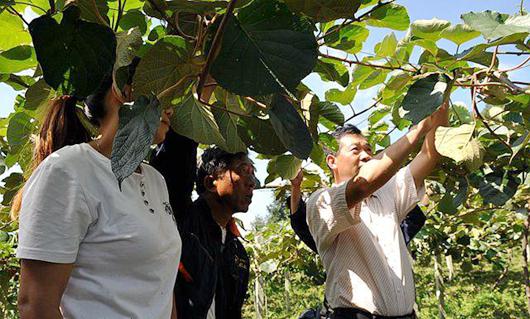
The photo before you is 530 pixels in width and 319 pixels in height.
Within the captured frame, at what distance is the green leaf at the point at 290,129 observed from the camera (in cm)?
50

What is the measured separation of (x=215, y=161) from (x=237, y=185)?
124mm

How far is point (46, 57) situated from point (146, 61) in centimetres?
10

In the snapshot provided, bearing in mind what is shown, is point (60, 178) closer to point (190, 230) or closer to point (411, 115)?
point (411, 115)

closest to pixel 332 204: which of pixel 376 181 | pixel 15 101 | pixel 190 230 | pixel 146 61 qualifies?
pixel 376 181

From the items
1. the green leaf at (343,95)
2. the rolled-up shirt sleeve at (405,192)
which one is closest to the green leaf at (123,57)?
the green leaf at (343,95)

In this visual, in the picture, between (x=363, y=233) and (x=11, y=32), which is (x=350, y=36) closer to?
(x=11, y=32)

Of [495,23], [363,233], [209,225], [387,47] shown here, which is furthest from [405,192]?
→ [495,23]

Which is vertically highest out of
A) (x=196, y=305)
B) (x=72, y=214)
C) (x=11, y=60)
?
(x=11, y=60)

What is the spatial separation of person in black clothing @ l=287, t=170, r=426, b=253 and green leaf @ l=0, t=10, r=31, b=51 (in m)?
1.09

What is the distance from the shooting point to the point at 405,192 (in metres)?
1.74

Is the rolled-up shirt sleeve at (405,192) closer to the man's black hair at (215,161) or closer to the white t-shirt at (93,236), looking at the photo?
the man's black hair at (215,161)

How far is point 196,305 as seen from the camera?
1.29m

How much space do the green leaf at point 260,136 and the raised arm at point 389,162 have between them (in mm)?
740

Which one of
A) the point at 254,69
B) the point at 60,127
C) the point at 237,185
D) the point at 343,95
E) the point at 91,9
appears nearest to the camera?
the point at 254,69
